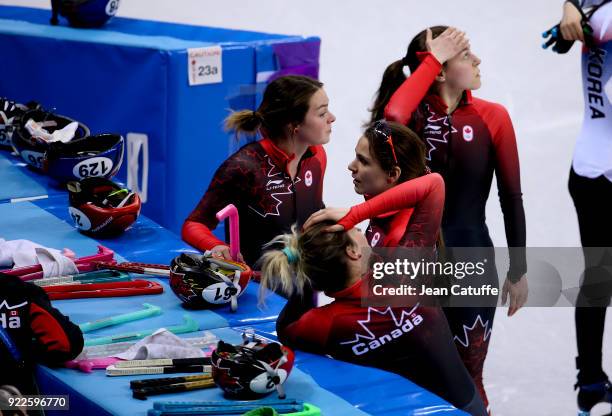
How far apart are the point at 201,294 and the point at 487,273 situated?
43.2 inches

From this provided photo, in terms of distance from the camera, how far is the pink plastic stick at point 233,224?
3.44m

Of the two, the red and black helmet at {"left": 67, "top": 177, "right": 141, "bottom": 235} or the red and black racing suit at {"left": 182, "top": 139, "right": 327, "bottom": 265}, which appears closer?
the red and black racing suit at {"left": 182, "top": 139, "right": 327, "bottom": 265}

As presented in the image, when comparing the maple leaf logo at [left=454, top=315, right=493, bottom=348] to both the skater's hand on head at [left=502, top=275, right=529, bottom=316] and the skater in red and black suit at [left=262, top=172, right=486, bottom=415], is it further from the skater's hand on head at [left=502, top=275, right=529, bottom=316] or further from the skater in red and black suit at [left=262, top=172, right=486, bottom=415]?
the skater in red and black suit at [left=262, top=172, right=486, bottom=415]

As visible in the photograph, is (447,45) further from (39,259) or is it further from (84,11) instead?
(84,11)

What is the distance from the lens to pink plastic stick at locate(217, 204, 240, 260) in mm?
3443

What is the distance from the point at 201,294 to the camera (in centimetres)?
334

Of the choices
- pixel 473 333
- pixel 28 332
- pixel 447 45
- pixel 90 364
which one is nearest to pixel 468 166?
pixel 447 45

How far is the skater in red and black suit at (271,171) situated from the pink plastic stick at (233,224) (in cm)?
24

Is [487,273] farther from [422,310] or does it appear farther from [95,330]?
[95,330]

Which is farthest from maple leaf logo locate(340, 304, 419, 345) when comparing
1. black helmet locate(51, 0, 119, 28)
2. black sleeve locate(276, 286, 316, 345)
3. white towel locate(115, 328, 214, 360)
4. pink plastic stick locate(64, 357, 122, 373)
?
black helmet locate(51, 0, 119, 28)

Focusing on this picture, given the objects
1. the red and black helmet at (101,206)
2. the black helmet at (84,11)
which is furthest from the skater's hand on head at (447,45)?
the black helmet at (84,11)

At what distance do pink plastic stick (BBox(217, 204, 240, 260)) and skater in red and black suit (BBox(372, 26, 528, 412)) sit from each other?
2.12 feet

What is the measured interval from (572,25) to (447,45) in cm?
55

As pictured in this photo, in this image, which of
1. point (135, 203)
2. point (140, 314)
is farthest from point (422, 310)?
point (135, 203)
